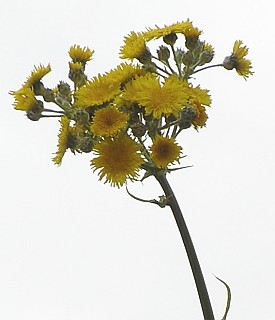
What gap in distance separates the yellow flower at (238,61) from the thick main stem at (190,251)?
0.63 meters

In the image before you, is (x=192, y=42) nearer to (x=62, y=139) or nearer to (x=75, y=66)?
(x=75, y=66)

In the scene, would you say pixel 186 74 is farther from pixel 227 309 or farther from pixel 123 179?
pixel 227 309

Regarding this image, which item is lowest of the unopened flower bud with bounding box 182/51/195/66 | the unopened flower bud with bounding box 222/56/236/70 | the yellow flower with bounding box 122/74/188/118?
the yellow flower with bounding box 122/74/188/118

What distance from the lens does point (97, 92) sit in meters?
2.66

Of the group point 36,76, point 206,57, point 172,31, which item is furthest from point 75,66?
point 206,57

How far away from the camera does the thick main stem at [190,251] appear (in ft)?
8.92

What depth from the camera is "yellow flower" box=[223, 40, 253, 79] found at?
3.09 meters

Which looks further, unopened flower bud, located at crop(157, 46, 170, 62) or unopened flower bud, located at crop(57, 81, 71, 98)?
unopened flower bud, located at crop(157, 46, 170, 62)

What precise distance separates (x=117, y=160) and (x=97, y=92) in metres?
0.25

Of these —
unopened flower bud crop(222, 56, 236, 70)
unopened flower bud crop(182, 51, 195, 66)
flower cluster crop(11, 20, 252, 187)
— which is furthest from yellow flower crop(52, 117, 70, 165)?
unopened flower bud crop(222, 56, 236, 70)

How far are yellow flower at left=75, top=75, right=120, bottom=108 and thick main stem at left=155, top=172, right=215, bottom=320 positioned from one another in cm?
34

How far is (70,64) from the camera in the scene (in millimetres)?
2936

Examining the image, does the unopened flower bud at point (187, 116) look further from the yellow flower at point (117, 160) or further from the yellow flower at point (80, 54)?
the yellow flower at point (80, 54)

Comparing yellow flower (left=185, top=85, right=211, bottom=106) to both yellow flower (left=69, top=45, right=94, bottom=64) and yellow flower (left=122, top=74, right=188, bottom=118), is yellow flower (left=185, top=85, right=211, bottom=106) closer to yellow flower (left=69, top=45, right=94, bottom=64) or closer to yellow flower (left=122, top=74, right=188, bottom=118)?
yellow flower (left=122, top=74, right=188, bottom=118)
